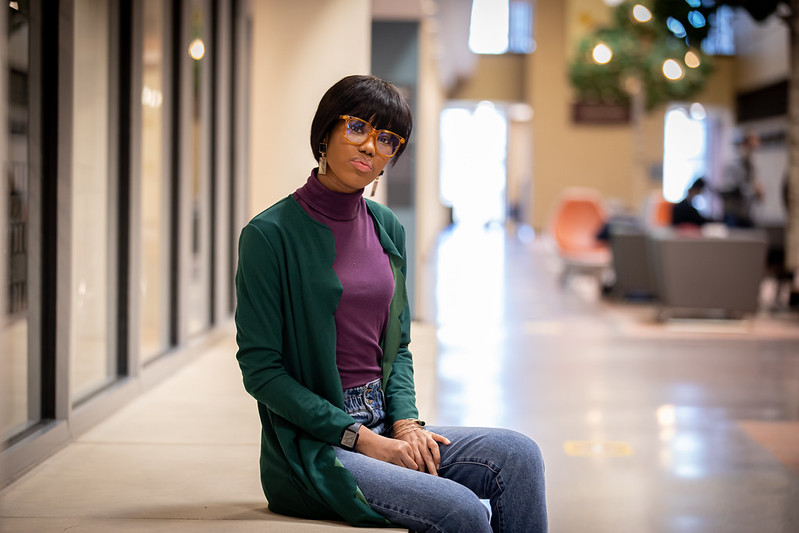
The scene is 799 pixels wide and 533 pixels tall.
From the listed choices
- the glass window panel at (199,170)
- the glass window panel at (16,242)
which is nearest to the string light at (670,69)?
the glass window panel at (199,170)

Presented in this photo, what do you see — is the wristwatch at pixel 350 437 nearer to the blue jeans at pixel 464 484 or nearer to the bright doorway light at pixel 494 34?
the blue jeans at pixel 464 484

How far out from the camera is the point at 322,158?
2.24 meters

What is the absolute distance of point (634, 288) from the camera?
10.4 meters

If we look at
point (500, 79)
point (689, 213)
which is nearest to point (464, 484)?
point (689, 213)

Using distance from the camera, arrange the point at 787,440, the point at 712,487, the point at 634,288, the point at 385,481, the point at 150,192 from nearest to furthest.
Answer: the point at 385,481 → the point at 712,487 → the point at 787,440 → the point at 150,192 → the point at 634,288

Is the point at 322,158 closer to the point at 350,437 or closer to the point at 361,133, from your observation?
the point at 361,133

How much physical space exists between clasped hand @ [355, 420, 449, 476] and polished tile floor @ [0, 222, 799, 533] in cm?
20

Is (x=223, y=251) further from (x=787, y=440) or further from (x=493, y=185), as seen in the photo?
(x=493, y=185)

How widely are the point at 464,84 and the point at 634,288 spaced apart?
16.1 metres

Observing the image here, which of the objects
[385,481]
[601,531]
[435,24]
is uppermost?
[435,24]

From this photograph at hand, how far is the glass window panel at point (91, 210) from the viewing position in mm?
4219

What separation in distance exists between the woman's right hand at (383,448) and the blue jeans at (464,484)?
32 mm

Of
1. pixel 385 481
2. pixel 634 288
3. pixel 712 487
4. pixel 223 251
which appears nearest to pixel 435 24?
pixel 634 288

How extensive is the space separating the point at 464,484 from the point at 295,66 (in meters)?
3.57
